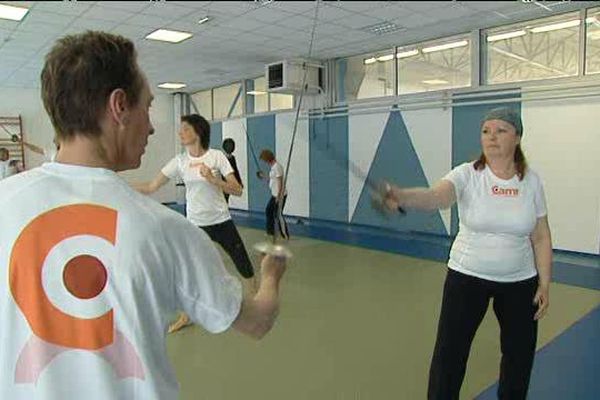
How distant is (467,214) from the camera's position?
6.20ft

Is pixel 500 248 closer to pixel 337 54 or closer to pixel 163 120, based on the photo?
pixel 337 54

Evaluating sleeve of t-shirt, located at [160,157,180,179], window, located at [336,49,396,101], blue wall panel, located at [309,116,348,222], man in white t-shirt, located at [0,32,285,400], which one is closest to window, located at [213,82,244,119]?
blue wall panel, located at [309,116,348,222]

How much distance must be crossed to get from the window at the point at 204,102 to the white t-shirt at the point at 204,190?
8.96m

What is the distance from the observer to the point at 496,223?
183 cm

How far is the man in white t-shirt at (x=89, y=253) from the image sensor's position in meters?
0.76

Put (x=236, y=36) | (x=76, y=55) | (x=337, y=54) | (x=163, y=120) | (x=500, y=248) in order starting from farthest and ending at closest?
(x=163, y=120)
(x=337, y=54)
(x=236, y=36)
(x=500, y=248)
(x=76, y=55)

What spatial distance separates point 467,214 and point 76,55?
1.56 m

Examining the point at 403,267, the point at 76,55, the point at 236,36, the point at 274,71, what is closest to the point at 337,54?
the point at 274,71

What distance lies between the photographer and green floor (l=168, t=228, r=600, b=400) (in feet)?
8.00

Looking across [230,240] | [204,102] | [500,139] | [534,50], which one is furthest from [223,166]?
[204,102]

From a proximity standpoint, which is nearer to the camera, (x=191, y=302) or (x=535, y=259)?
(x=191, y=302)

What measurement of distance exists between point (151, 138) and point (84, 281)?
1008cm

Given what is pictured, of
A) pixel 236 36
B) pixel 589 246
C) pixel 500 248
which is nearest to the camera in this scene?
pixel 500 248

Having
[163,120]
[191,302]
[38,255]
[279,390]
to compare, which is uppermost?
[163,120]
